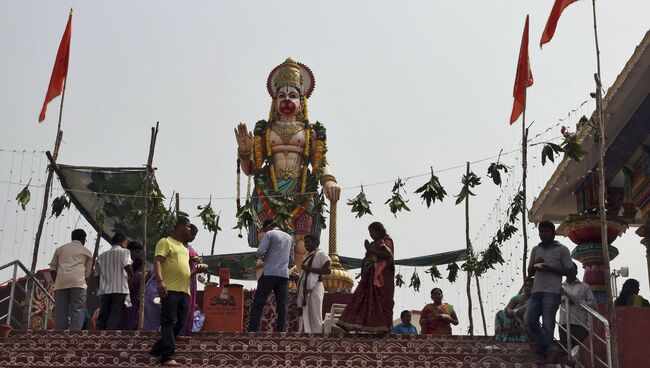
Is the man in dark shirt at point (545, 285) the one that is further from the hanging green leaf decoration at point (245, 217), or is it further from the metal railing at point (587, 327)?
the hanging green leaf decoration at point (245, 217)

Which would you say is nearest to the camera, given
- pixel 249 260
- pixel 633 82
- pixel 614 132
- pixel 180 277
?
pixel 180 277

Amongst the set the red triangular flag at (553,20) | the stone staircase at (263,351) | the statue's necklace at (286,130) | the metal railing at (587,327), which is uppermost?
the red triangular flag at (553,20)

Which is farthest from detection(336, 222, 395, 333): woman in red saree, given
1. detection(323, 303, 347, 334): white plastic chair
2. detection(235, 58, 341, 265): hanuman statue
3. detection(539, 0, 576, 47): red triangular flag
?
detection(235, 58, 341, 265): hanuman statue

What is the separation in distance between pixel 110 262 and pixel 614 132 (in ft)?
27.6

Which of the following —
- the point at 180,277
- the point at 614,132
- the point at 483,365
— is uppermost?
the point at 614,132

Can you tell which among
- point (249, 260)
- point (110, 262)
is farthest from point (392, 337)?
point (249, 260)

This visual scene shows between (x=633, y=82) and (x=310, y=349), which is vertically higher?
(x=633, y=82)

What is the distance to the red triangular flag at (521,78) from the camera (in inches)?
639

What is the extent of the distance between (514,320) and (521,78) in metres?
5.51

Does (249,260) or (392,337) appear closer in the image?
(392,337)

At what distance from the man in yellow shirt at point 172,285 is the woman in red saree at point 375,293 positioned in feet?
7.42

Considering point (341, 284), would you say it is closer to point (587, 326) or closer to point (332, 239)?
point (332, 239)

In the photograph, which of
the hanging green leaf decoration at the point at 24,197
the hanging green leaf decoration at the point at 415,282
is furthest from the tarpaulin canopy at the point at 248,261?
the hanging green leaf decoration at the point at 24,197

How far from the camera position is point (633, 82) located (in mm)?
14984
